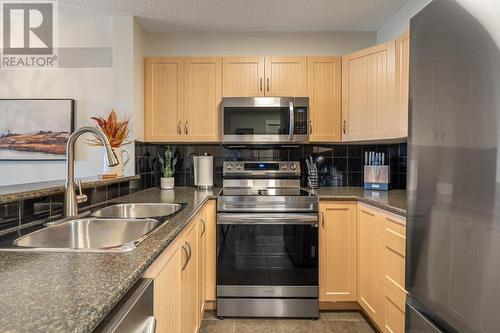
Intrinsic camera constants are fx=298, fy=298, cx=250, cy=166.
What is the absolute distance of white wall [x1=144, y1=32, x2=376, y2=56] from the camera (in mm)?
2824

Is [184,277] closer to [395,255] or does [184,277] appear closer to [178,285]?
[178,285]

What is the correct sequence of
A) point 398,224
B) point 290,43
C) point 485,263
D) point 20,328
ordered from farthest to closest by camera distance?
point 290,43, point 398,224, point 485,263, point 20,328

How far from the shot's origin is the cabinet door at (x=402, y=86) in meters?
2.07

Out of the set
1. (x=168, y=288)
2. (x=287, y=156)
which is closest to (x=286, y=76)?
(x=287, y=156)

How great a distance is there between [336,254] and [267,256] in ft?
1.75

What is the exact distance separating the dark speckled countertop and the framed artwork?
213cm

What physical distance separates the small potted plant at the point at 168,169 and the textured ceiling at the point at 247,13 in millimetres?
1167

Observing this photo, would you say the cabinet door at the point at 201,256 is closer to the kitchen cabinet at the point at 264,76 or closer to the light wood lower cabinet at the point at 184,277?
the light wood lower cabinet at the point at 184,277

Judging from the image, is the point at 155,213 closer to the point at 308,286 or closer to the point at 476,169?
the point at 308,286

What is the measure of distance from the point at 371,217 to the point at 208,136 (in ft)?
4.87

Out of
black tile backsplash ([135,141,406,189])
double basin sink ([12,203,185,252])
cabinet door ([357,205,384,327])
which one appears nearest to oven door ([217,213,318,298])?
cabinet door ([357,205,384,327])

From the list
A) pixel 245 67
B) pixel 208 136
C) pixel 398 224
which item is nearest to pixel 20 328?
pixel 398 224

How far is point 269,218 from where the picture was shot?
2.16m

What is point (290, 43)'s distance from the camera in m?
2.84
